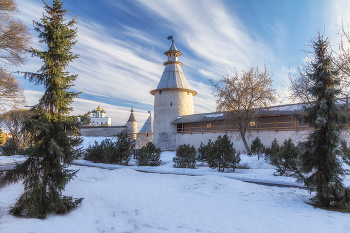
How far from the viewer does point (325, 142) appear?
579 centimetres

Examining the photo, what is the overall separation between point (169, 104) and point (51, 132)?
20736 mm

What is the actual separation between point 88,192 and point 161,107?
63.0ft

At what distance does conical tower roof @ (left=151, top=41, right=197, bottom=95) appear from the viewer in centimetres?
2597

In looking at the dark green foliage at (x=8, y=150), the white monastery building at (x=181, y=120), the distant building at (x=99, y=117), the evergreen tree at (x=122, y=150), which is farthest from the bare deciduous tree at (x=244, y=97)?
the distant building at (x=99, y=117)

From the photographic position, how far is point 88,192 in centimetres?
754

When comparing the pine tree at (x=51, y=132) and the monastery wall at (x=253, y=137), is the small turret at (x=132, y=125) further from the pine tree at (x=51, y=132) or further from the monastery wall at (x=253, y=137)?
the pine tree at (x=51, y=132)

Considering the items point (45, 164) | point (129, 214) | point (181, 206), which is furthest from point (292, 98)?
point (45, 164)

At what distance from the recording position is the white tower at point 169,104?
25.8 metres

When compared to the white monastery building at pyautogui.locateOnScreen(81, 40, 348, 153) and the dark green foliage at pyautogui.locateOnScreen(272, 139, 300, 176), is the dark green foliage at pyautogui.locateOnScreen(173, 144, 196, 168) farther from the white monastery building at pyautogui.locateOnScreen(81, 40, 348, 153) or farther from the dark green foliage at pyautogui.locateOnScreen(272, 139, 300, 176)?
the white monastery building at pyautogui.locateOnScreen(81, 40, 348, 153)

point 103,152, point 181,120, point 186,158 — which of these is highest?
point 181,120

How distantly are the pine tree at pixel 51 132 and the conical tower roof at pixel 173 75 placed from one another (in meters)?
20.0

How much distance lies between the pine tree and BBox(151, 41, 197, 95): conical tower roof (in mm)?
19962

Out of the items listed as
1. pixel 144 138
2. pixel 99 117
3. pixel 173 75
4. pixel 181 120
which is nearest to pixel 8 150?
pixel 144 138

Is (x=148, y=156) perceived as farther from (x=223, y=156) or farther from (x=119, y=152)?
(x=223, y=156)
